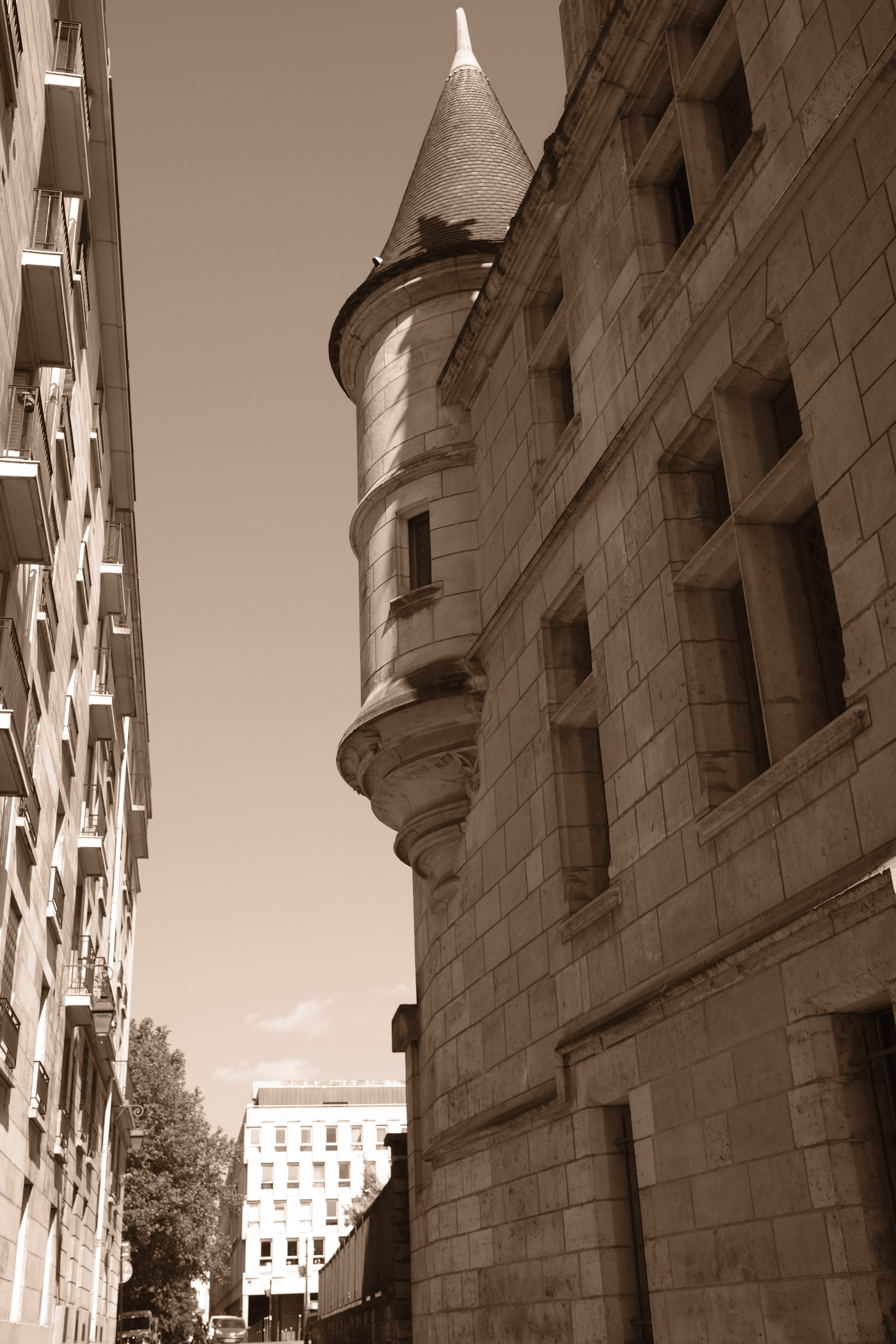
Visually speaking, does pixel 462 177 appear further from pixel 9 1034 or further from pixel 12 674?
pixel 9 1034

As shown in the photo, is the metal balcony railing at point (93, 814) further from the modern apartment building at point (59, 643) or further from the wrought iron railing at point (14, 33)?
the wrought iron railing at point (14, 33)

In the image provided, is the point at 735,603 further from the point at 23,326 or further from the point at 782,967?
the point at 23,326

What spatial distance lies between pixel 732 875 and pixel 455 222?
12.1 metres

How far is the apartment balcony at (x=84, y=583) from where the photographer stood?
21391mm

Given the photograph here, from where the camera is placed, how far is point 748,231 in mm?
9234


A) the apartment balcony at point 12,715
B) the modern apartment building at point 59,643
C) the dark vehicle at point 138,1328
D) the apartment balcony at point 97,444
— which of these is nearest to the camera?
the apartment balcony at point 12,715

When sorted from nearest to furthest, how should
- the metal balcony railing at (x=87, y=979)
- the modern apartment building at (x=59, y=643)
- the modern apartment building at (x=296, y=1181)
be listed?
the modern apartment building at (x=59, y=643), the metal balcony railing at (x=87, y=979), the modern apartment building at (x=296, y=1181)

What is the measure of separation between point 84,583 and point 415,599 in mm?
9038

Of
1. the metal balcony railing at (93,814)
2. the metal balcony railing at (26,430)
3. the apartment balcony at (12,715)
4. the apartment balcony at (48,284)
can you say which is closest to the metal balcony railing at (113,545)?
the metal balcony railing at (93,814)

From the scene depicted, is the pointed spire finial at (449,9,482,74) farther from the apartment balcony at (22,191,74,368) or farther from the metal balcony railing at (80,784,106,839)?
the metal balcony railing at (80,784,106,839)

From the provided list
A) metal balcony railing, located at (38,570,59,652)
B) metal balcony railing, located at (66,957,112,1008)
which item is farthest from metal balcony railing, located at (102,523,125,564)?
metal balcony railing, located at (66,957,112,1008)

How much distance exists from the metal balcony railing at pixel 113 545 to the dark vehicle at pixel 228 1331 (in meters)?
41.5

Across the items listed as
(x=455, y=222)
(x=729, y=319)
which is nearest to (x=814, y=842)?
(x=729, y=319)

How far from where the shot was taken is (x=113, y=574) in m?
25.5
